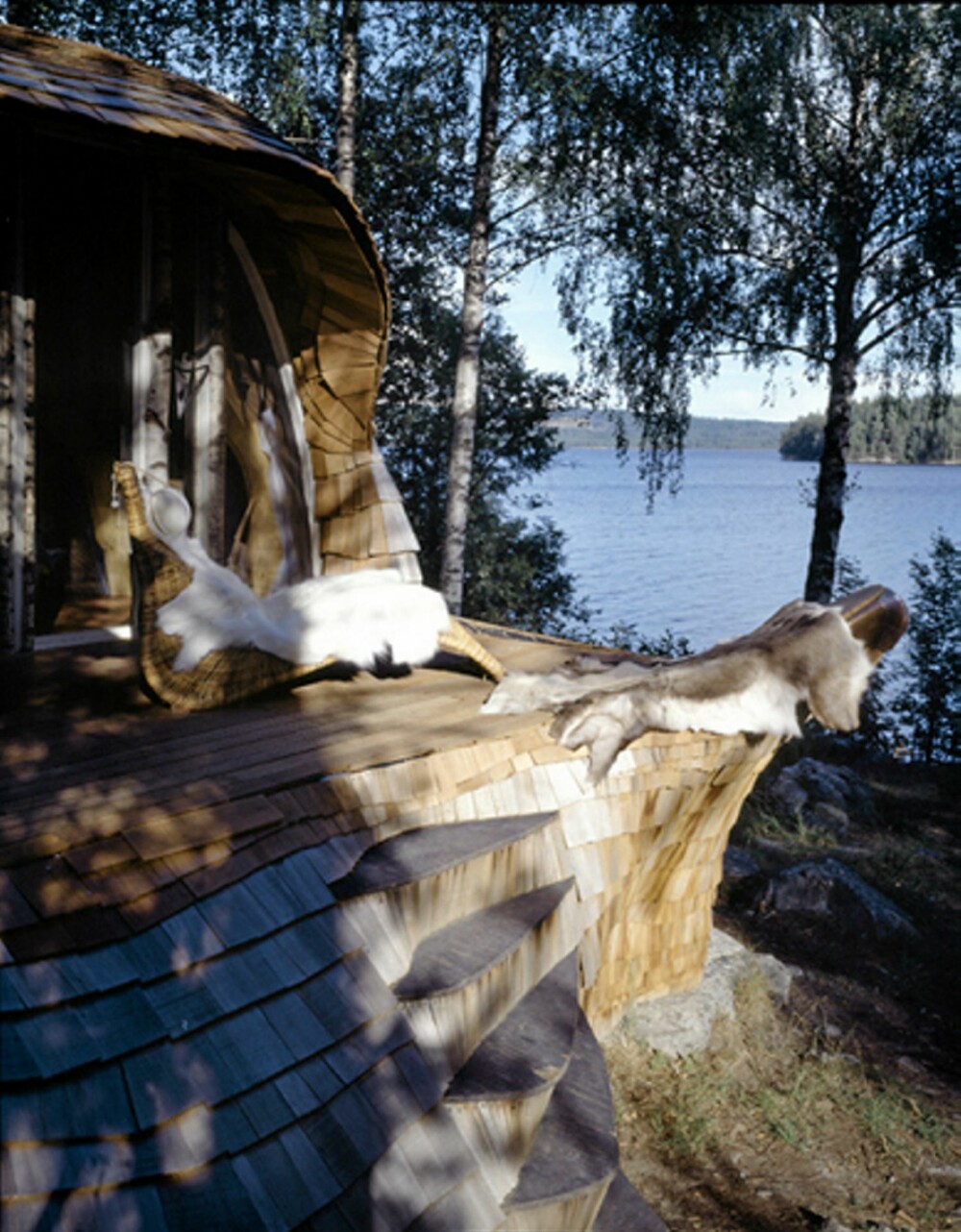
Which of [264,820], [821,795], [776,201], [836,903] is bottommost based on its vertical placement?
[821,795]

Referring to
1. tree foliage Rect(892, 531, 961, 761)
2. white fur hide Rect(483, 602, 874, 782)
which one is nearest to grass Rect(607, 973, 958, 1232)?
white fur hide Rect(483, 602, 874, 782)

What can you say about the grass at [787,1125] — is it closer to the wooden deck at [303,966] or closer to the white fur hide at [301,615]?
the wooden deck at [303,966]

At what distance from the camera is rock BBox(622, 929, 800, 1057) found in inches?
176

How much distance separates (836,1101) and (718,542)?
43.3 m

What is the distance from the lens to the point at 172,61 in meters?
11.3

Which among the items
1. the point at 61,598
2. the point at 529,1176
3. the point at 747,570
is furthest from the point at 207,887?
the point at 747,570

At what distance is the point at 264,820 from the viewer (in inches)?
109

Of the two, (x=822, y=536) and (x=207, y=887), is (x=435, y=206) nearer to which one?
(x=822, y=536)

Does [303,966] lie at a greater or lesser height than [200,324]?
lesser

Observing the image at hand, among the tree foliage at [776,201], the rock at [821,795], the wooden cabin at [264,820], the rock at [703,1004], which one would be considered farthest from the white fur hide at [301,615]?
the tree foliage at [776,201]

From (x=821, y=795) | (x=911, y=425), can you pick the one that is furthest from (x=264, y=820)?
(x=911, y=425)

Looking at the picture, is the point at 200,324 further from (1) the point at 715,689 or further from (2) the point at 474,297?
(2) the point at 474,297

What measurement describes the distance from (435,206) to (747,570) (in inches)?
1009

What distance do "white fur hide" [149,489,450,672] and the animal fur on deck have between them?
1.57ft
